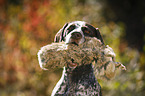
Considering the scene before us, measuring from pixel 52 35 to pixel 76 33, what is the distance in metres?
2.81

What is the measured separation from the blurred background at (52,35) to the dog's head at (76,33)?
79.6 inches

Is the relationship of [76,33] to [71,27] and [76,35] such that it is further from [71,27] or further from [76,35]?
[71,27]

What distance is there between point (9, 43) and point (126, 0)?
3.01m

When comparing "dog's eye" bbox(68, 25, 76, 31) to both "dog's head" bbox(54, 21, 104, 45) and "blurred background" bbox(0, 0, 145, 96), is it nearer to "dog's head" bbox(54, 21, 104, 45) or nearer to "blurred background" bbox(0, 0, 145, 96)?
"dog's head" bbox(54, 21, 104, 45)

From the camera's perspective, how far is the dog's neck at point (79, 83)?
1.34 m

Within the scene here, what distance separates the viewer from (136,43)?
466 centimetres

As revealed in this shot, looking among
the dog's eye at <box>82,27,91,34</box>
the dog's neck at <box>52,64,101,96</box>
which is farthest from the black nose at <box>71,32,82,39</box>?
the dog's neck at <box>52,64,101,96</box>

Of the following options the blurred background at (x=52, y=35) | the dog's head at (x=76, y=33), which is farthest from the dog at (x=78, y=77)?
the blurred background at (x=52, y=35)

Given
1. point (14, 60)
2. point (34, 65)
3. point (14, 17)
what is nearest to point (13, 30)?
point (14, 17)

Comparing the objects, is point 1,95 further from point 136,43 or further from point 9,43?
point 136,43

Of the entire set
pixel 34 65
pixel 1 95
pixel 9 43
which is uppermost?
pixel 9 43

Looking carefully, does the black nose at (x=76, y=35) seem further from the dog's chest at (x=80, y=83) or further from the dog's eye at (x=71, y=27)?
the dog's chest at (x=80, y=83)

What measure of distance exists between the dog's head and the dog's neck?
0.20 meters

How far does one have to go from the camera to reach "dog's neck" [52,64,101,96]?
4.41ft
